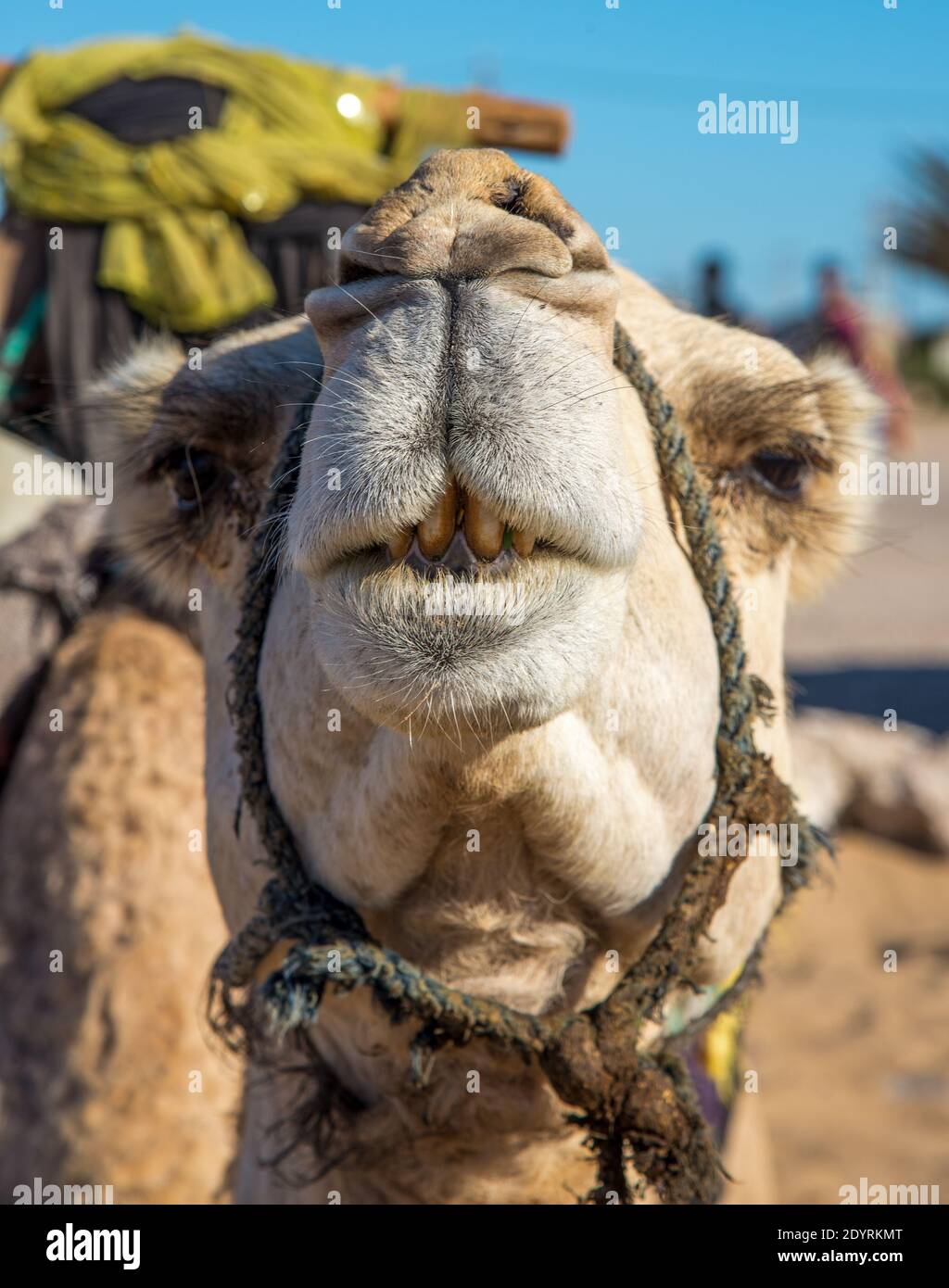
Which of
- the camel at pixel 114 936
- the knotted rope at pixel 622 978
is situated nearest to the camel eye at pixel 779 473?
the knotted rope at pixel 622 978

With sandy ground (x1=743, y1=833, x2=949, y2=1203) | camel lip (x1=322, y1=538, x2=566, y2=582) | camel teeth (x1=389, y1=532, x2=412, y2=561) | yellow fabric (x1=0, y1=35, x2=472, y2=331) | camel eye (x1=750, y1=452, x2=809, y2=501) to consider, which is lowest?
sandy ground (x1=743, y1=833, x2=949, y2=1203)

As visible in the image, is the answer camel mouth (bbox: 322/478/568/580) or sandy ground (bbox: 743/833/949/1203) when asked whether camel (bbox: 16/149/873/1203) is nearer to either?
camel mouth (bbox: 322/478/568/580)

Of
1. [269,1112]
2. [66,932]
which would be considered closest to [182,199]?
[66,932]

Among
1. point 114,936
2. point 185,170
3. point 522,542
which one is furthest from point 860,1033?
point 522,542

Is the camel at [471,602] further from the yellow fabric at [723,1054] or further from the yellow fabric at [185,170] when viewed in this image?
the yellow fabric at [185,170]

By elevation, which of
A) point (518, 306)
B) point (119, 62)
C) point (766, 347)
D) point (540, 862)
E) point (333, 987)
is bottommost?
point (333, 987)

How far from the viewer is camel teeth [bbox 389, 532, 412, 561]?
1.55 metres

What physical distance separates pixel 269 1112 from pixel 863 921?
201 inches

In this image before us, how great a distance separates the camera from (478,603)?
58.8 inches

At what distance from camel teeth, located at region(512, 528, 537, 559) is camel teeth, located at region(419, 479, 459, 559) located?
7 cm

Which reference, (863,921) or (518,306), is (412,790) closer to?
(518,306)

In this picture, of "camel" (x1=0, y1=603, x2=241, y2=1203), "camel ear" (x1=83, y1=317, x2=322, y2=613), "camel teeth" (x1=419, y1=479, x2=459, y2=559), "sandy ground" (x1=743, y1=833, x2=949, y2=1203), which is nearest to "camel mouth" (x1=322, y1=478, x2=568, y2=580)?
"camel teeth" (x1=419, y1=479, x2=459, y2=559)

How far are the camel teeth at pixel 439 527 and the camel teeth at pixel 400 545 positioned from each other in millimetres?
14

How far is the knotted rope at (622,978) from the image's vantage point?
71.5 inches
